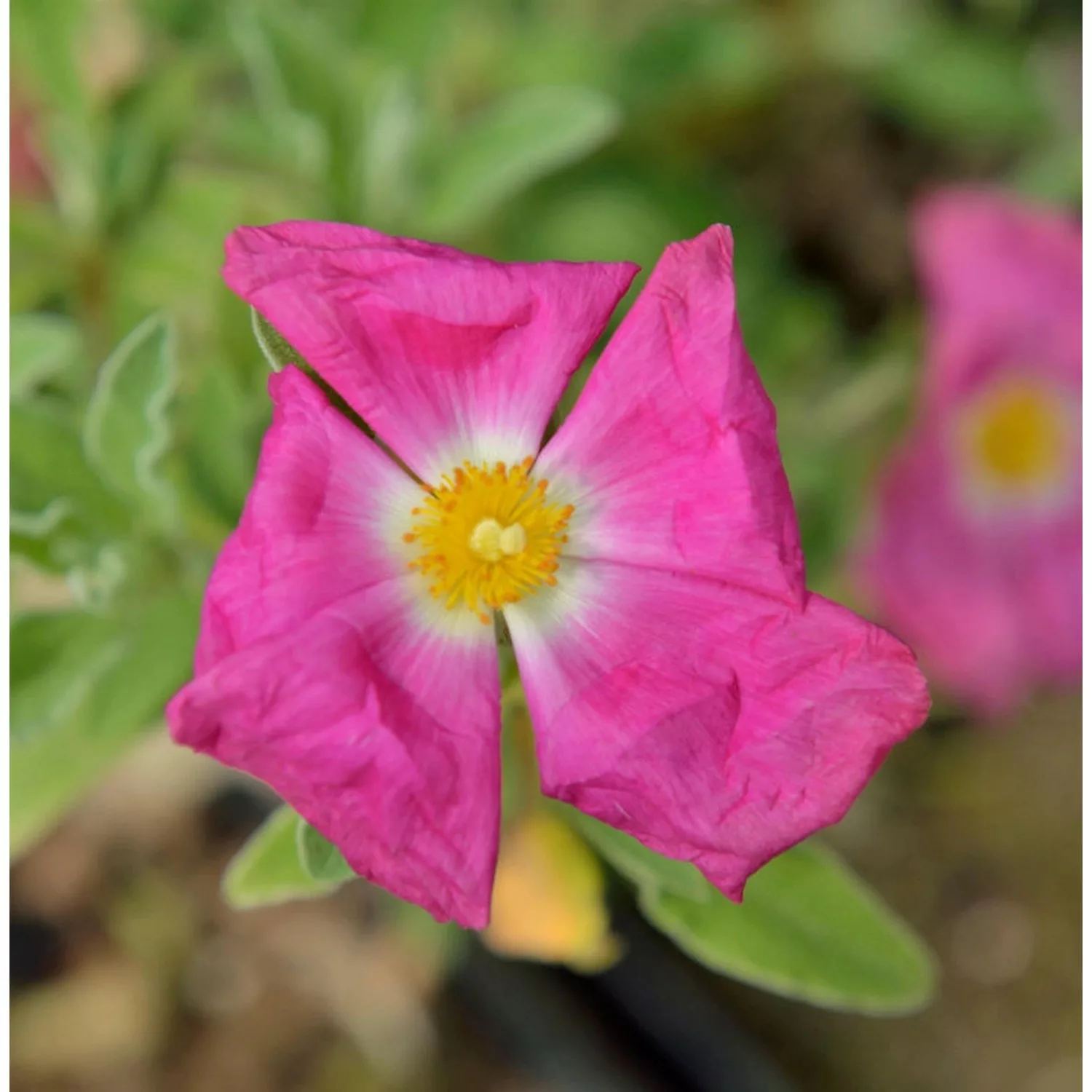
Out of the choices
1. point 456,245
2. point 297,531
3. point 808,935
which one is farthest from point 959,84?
point 297,531

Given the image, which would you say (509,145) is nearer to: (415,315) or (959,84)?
(415,315)

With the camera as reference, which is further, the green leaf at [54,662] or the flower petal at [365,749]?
the green leaf at [54,662]

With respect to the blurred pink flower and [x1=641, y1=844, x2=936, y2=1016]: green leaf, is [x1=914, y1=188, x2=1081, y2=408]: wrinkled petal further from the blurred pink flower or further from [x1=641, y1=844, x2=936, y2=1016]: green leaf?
the blurred pink flower

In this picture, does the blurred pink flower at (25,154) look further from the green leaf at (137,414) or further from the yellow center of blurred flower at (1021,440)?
the yellow center of blurred flower at (1021,440)

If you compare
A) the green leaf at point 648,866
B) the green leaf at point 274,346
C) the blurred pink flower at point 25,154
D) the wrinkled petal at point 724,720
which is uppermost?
the blurred pink flower at point 25,154

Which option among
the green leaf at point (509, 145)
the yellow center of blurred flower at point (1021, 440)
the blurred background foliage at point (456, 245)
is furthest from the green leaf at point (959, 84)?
the green leaf at point (509, 145)

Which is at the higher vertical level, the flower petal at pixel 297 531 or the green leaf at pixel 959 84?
the green leaf at pixel 959 84

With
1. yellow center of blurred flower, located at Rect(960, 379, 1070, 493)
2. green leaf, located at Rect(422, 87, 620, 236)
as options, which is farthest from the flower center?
yellow center of blurred flower, located at Rect(960, 379, 1070, 493)
